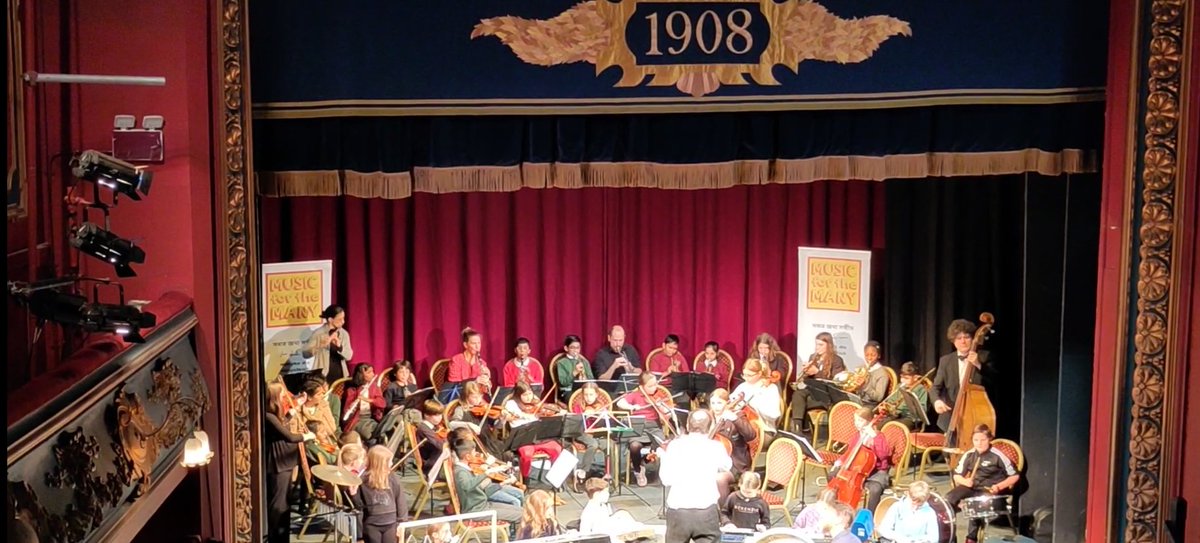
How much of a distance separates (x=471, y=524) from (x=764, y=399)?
2.64 meters

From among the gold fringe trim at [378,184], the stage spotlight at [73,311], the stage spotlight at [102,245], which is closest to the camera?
the stage spotlight at [73,311]

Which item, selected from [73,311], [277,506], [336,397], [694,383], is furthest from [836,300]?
[73,311]

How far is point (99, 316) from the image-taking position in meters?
5.00

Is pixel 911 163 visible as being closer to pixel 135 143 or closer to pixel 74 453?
pixel 135 143

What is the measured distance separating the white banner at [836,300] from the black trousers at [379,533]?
408 centimetres

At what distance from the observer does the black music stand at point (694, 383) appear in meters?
9.59

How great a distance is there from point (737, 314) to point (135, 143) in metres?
5.86

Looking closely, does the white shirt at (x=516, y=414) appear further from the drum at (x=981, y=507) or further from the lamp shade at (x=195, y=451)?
the lamp shade at (x=195, y=451)

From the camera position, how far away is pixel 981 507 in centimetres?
866

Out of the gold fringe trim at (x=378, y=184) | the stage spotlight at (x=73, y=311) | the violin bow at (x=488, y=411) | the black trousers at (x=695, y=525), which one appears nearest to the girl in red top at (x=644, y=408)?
the violin bow at (x=488, y=411)

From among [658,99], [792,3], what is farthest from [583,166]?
[792,3]

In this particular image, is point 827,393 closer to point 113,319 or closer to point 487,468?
point 487,468

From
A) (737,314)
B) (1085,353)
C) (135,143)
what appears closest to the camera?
(135,143)

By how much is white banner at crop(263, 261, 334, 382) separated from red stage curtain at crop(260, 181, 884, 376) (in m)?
0.54
